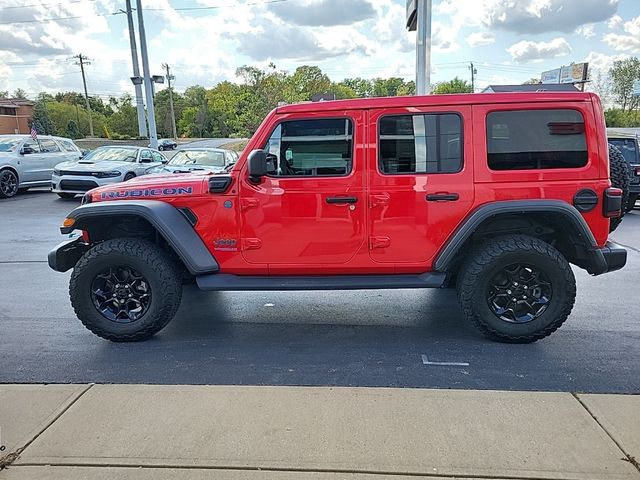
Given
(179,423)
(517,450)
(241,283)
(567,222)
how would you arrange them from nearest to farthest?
(517,450) < (179,423) < (567,222) < (241,283)

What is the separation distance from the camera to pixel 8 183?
13.7m

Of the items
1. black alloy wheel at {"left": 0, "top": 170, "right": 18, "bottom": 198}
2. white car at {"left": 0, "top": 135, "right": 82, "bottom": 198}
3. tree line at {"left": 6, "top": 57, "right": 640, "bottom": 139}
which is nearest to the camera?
black alloy wheel at {"left": 0, "top": 170, "right": 18, "bottom": 198}

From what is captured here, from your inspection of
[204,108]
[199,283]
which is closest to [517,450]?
[199,283]

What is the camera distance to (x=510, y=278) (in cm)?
401

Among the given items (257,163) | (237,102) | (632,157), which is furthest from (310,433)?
(237,102)

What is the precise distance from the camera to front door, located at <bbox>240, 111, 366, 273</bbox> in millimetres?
3990

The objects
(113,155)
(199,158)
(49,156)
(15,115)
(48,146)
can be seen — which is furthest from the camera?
(15,115)

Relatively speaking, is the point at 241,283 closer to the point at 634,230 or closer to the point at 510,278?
the point at 510,278

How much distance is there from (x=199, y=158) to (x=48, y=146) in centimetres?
574

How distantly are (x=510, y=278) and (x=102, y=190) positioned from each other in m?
3.51

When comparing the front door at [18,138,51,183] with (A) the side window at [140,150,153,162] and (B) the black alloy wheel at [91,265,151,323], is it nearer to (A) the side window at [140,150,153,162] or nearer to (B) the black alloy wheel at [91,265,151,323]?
(A) the side window at [140,150,153,162]

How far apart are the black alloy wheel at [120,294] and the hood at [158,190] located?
62 centimetres

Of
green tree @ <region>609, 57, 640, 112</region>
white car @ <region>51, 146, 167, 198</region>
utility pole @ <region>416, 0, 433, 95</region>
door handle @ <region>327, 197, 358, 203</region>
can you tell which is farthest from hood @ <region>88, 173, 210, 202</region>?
green tree @ <region>609, 57, 640, 112</region>

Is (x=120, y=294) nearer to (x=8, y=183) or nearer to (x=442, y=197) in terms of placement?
(x=442, y=197)
